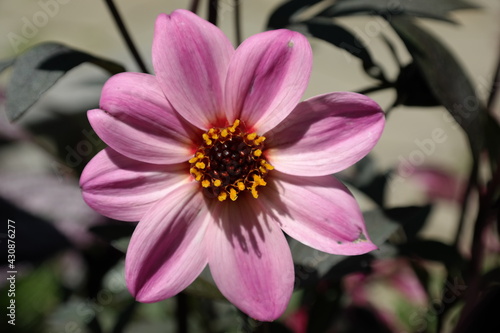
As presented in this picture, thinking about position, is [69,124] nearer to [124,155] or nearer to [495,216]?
[124,155]

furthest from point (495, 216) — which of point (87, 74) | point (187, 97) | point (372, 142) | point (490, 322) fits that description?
point (87, 74)

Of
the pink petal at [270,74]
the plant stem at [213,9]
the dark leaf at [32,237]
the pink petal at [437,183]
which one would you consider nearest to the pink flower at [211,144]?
the pink petal at [270,74]

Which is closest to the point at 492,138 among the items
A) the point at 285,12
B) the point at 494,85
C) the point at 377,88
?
the point at 494,85

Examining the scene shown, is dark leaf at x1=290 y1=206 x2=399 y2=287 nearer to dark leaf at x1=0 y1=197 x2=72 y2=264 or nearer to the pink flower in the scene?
the pink flower

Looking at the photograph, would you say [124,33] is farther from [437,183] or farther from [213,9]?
[437,183]

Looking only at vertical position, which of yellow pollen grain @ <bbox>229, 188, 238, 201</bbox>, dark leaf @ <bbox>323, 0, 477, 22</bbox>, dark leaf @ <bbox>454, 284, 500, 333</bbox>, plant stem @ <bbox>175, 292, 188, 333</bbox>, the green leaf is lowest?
dark leaf @ <bbox>454, 284, 500, 333</bbox>

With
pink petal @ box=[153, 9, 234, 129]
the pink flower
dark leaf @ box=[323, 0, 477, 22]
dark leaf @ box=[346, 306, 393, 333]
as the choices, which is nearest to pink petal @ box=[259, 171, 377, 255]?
the pink flower
